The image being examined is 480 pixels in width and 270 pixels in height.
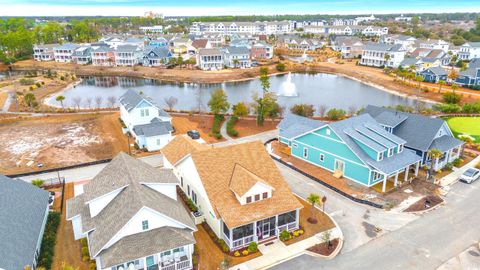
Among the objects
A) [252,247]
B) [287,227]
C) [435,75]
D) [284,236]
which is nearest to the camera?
[252,247]

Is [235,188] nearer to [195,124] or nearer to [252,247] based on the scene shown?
[252,247]

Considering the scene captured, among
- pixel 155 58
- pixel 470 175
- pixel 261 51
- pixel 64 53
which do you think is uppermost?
pixel 261 51

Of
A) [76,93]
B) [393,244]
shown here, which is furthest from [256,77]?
[393,244]

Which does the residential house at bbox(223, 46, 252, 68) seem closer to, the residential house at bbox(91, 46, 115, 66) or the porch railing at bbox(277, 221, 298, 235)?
the residential house at bbox(91, 46, 115, 66)

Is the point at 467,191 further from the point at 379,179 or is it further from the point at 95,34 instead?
the point at 95,34

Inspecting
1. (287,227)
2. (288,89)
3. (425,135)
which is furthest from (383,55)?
(287,227)
